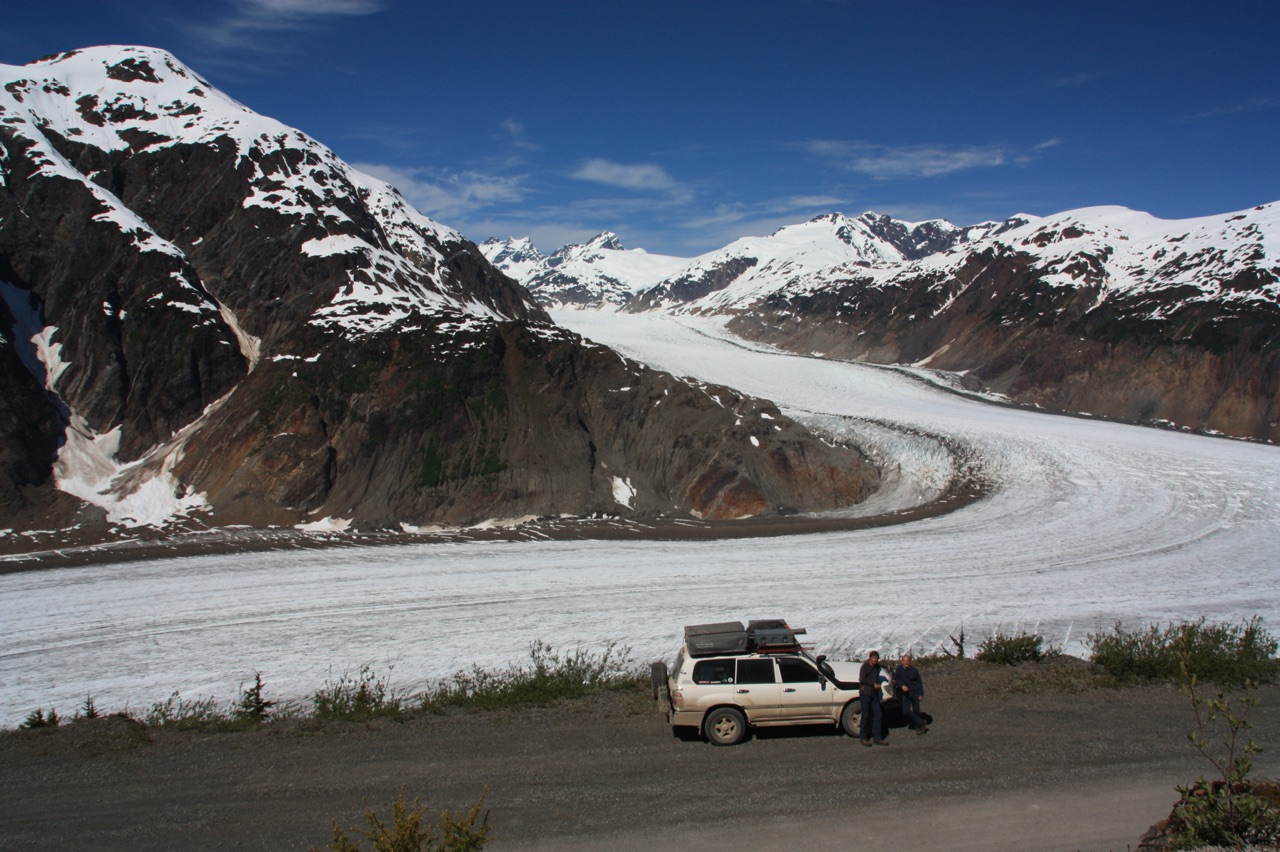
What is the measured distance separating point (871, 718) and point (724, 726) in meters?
2.05

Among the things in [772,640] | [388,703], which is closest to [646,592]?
[388,703]

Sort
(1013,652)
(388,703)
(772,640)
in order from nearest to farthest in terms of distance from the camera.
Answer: (772,640) < (388,703) < (1013,652)

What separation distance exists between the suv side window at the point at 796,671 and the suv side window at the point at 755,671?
0.18 m

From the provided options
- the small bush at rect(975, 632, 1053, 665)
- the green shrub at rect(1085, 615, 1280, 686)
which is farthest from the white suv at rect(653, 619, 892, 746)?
the green shrub at rect(1085, 615, 1280, 686)

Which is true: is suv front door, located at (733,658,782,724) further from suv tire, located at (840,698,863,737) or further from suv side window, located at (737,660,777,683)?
suv tire, located at (840,698,863,737)

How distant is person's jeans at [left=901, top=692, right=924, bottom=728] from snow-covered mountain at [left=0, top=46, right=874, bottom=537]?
1103 inches

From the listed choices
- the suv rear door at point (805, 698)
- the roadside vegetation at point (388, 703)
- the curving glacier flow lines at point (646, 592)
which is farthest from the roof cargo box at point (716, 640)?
the curving glacier flow lines at point (646, 592)

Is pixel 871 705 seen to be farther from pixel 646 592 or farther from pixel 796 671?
pixel 646 592

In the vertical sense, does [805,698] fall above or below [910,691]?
below

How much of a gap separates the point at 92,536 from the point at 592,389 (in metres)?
25.1

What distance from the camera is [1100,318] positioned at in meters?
88.8

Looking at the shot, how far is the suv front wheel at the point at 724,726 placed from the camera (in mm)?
12031

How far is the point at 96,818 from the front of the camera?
10375mm

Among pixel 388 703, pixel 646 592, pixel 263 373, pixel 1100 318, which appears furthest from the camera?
pixel 1100 318
